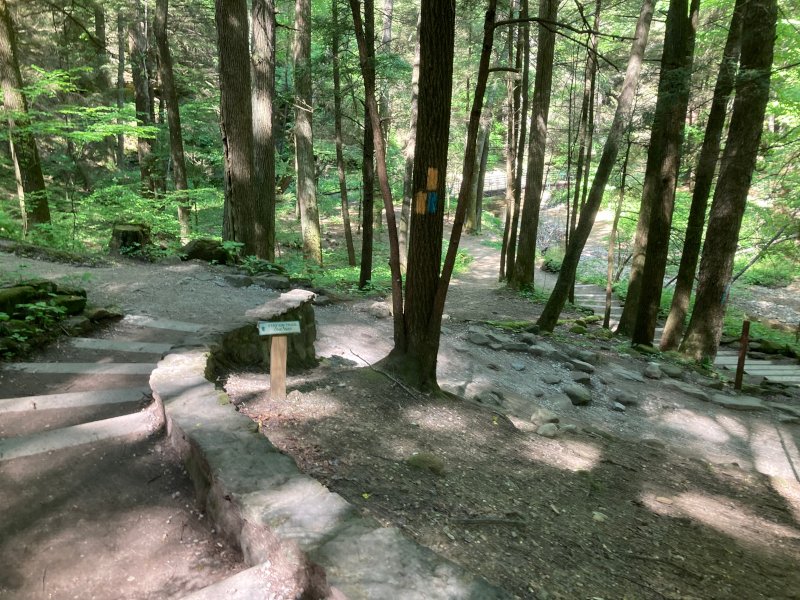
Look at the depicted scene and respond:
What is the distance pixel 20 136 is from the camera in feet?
34.7

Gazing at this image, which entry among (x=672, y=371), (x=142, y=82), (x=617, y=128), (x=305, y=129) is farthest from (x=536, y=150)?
(x=142, y=82)

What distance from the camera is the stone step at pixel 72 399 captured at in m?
3.69

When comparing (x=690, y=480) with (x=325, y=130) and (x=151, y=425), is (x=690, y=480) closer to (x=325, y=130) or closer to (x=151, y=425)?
(x=151, y=425)

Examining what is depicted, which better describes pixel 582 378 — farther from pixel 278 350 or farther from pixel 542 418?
pixel 278 350

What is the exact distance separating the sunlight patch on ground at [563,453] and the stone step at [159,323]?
407 centimetres

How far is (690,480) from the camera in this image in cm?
516

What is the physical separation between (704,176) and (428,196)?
8701 mm

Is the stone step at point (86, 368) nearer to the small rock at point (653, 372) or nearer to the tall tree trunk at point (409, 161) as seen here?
the small rock at point (653, 372)

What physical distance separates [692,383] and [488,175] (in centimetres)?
3948

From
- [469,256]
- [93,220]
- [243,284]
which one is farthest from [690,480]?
[469,256]

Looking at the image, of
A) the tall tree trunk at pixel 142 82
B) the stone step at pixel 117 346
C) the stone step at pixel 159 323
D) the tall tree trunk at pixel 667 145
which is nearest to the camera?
the stone step at pixel 117 346

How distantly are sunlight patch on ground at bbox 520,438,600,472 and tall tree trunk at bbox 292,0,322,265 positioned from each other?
11.3m

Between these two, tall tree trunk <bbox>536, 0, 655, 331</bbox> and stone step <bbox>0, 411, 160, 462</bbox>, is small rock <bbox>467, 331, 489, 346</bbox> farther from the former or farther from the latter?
stone step <bbox>0, 411, 160, 462</bbox>

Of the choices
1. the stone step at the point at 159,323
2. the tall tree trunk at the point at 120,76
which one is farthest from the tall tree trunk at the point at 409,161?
the tall tree trunk at the point at 120,76
